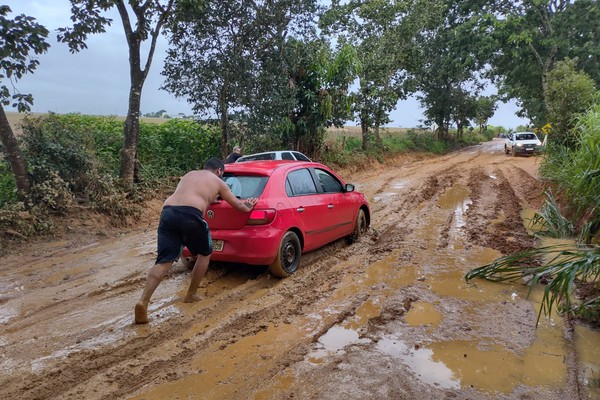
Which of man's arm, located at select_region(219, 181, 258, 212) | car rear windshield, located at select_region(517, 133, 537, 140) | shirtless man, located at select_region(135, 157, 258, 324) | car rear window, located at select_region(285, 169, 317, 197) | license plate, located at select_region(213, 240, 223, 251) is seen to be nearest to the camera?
shirtless man, located at select_region(135, 157, 258, 324)

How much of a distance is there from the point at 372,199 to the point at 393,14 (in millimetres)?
16688

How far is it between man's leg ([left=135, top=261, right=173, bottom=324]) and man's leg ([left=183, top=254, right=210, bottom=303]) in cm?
39

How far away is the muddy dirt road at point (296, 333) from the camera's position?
327 centimetres

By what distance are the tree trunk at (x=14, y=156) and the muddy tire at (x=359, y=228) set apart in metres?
6.41

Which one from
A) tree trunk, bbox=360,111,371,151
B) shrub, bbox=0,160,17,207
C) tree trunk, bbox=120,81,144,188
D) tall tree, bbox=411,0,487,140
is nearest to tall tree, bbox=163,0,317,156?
tree trunk, bbox=120,81,144,188

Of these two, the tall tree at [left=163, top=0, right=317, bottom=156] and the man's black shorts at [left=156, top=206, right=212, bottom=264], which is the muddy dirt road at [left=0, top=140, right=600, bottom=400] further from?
the tall tree at [left=163, top=0, right=317, bottom=156]

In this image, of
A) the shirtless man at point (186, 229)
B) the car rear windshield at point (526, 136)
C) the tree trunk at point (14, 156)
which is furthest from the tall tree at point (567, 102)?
the car rear windshield at point (526, 136)

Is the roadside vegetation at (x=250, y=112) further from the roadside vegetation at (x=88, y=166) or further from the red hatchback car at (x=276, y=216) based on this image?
the red hatchback car at (x=276, y=216)

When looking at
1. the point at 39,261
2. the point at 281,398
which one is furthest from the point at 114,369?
the point at 39,261

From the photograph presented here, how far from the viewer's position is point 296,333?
13.8ft

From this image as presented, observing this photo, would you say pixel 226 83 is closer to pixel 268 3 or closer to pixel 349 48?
pixel 268 3

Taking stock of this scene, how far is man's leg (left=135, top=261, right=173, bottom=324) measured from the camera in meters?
4.32

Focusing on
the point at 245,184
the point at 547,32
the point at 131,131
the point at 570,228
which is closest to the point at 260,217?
the point at 245,184

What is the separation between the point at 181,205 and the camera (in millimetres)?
4609
